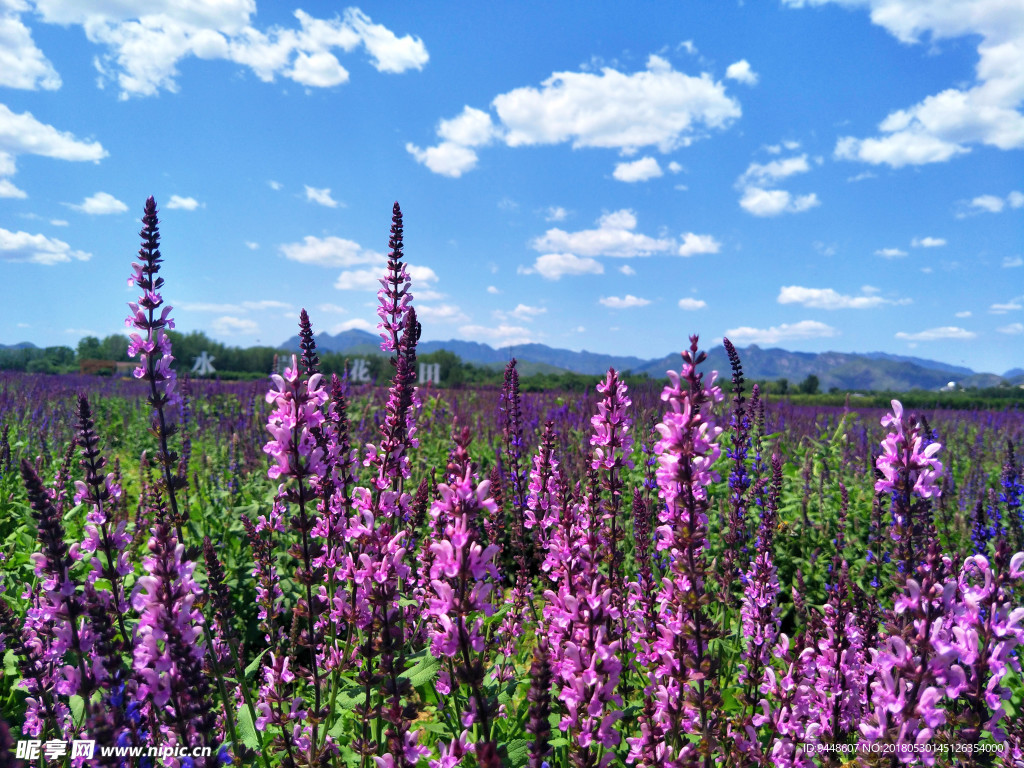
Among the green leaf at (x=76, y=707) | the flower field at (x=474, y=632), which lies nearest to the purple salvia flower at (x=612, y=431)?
the flower field at (x=474, y=632)

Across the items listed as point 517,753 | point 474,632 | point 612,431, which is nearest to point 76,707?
point 474,632

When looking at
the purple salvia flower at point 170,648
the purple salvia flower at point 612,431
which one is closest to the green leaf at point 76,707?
the purple salvia flower at point 170,648

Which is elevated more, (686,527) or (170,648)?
(686,527)

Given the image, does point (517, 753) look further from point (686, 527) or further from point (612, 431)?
point (612, 431)

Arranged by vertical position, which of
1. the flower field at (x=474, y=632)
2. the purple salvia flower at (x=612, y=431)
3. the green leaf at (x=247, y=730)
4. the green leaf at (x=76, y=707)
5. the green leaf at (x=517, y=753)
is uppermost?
the purple salvia flower at (x=612, y=431)

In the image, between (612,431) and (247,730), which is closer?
(247,730)

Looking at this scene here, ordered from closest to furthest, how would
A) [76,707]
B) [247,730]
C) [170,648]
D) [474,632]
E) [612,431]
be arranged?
[170,648], [474,632], [76,707], [247,730], [612,431]

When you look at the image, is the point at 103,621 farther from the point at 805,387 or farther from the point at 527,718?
the point at 805,387

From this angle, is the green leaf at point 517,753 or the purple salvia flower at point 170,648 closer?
the purple salvia flower at point 170,648

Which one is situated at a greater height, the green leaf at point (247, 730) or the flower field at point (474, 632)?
the flower field at point (474, 632)

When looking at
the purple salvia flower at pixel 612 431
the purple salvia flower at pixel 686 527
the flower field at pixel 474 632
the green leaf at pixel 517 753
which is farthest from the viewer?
the purple salvia flower at pixel 612 431

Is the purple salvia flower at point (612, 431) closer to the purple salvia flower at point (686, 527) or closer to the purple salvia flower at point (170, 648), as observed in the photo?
the purple salvia flower at point (686, 527)

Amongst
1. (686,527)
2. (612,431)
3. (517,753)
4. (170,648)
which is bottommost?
(517,753)

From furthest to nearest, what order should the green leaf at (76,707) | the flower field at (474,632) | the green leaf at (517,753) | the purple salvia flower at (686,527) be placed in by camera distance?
the green leaf at (76,707) < the green leaf at (517,753) < the purple salvia flower at (686,527) < the flower field at (474,632)
